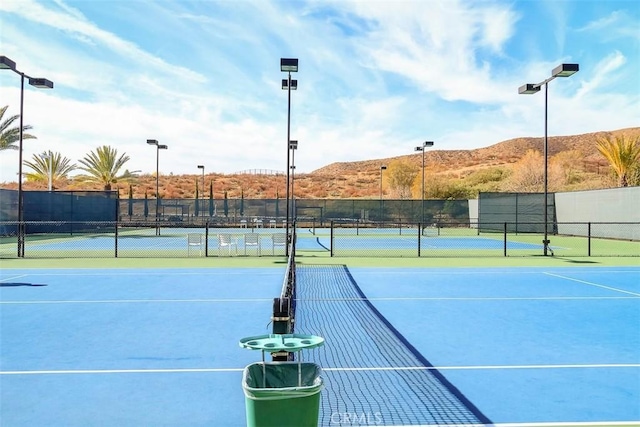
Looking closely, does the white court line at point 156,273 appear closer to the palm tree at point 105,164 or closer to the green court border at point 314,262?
the green court border at point 314,262

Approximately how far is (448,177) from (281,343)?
10605 centimetres

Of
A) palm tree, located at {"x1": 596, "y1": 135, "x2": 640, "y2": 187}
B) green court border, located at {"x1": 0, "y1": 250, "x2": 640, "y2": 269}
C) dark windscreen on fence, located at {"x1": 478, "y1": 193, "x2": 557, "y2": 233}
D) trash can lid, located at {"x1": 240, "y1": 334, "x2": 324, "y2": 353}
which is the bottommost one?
green court border, located at {"x1": 0, "y1": 250, "x2": 640, "y2": 269}

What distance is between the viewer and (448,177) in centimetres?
10600

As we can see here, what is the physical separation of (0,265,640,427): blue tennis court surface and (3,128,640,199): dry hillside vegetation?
160 feet

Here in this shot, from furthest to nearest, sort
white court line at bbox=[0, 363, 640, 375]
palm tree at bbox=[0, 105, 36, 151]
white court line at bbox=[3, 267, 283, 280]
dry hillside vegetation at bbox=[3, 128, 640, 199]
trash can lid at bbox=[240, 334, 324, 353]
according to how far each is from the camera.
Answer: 1. dry hillside vegetation at bbox=[3, 128, 640, 199]
2. palm tree at bbox=[0, 105, 36, 151]
3. white court line at bbox=[3, 267, 283, 280]
4. white court line at bbox=[0, 363, 640, 375]
5. trash can lid at bbox=[240, 334, 324, 353]

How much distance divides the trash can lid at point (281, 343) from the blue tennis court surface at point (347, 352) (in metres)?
1.37

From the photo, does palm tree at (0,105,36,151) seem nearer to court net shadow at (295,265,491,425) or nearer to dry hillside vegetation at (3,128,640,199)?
dry hillside vegetation at (3,128,640,199)

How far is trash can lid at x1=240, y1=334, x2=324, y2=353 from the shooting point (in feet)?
11.0

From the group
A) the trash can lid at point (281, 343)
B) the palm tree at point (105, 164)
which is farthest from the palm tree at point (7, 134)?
the trash can lid at point (281, 343)

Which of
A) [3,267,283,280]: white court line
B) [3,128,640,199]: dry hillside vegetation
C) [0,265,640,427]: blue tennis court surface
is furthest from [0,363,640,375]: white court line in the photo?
[3,128,640,199]: dry hillside vegetation

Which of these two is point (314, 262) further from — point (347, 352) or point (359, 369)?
point (359, 369)

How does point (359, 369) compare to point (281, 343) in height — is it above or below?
below

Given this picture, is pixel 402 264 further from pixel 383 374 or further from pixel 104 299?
pixel 383 374

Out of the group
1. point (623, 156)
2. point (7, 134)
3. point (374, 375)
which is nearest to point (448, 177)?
point (623, 156)
